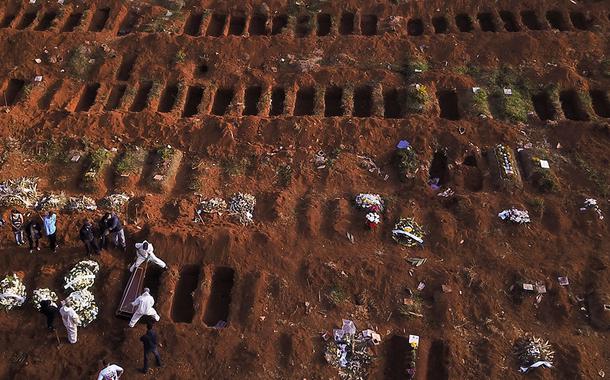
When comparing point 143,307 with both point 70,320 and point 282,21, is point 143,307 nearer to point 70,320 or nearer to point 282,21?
point 70,320

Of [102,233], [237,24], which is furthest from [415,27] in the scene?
[102,233]

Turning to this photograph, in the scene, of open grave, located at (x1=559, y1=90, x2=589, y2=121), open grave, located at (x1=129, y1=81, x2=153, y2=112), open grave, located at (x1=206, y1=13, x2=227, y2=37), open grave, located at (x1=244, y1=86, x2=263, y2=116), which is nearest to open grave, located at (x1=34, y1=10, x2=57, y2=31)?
open grave, located at (x1=129, y1=81, x2=153, y2=112)

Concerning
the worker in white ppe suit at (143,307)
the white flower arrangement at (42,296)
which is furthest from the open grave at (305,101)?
the white flower arrangement at (42,296)

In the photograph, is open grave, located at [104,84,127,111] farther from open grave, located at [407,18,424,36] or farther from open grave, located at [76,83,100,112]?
open grave, located at [407,18,424,36]

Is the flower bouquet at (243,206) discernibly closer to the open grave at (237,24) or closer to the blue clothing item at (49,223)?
the blue clothing item at (49,223)

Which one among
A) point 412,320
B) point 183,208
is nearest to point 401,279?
point 412,320

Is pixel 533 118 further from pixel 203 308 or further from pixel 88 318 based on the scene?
pixel 88 318
